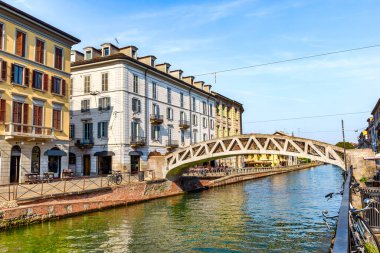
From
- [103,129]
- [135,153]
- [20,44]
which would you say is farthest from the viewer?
[103,129]

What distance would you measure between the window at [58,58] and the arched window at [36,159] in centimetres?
760

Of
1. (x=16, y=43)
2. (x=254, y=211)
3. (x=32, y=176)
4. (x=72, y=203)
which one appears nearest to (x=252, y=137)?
(x=254, y=211)

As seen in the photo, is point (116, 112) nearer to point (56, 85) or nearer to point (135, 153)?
point (135, 153)

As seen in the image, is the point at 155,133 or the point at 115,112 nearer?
the point at 115,112

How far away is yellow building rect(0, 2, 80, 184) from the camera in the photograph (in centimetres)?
2392

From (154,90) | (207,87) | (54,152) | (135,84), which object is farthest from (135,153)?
(207,87)

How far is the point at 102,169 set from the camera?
36125 millimetres

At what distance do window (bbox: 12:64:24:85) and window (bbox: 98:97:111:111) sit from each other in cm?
1128

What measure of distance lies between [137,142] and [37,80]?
1267 cm

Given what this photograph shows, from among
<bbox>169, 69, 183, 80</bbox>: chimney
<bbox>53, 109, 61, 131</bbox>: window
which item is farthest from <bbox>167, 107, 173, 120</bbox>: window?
<bbox>53, 109, 61, 131</bbox>: window

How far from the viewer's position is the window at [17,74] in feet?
81.1

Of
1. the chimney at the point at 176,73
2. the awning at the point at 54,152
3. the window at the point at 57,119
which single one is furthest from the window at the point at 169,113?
the awning at the point at 54,152

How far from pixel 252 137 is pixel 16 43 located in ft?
69.0

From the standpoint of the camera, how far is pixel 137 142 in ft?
117
